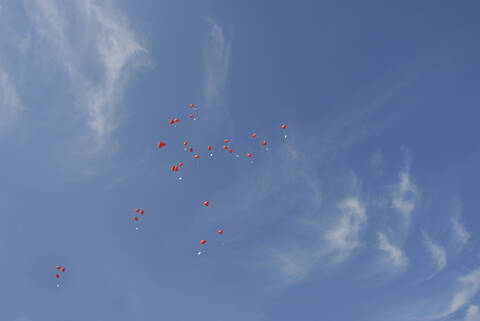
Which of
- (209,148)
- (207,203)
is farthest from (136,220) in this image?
(209,148)

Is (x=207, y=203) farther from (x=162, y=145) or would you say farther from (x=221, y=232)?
(x=162, y=145)

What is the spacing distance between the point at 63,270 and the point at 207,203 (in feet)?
97.2

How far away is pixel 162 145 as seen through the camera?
2167 inches

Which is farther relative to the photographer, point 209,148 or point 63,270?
point 209,148

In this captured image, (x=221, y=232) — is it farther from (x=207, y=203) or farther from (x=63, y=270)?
(x=63, y=270)

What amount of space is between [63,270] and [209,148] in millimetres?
35753

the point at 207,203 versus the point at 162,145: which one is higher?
the point at 162,145

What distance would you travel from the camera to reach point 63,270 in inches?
2136

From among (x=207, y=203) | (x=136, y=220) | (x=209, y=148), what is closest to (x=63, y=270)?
(x=136, y=220)

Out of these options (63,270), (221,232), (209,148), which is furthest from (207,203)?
(63,270)

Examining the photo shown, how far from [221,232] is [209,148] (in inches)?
666

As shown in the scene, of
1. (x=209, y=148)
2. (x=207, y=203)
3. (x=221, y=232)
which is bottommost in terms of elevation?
(x=221, y=232)

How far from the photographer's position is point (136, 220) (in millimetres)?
55688

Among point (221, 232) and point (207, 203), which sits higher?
point (207, 203)
